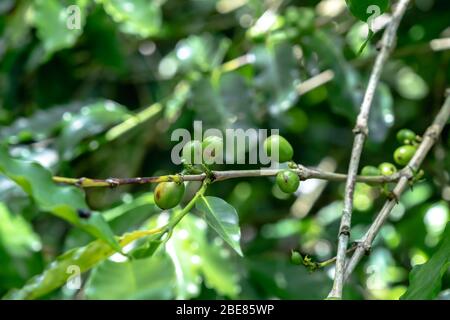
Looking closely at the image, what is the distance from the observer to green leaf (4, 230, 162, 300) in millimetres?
1146

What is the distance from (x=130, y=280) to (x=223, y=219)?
211 mm

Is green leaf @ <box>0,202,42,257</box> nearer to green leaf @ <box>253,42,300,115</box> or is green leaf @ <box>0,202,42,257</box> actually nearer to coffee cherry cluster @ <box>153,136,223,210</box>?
green leaf @ <box>253,42,300,115</box>

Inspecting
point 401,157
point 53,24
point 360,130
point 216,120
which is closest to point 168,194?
point 360,130

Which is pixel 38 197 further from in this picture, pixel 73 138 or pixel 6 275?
pixel 73 138

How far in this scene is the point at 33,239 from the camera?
63.1 inches

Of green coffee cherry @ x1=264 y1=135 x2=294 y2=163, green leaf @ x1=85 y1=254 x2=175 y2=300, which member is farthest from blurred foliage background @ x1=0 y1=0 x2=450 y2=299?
green coffee cherry @ x1=264 y1=135 x2=294 y2=163

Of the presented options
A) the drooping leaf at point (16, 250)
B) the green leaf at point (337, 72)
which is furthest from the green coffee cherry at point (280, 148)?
the drooping leaf at point (16, 250)

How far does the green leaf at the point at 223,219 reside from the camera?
38.0 inches

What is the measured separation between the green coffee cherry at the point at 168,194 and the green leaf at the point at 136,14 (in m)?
0.80

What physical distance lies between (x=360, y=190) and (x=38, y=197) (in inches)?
44.0

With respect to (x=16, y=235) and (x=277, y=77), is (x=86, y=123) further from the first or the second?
(x=277, y=77)

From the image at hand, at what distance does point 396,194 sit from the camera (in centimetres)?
102

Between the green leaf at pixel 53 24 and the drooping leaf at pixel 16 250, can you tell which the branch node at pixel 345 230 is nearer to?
the drooping leaf at pixel 16 250

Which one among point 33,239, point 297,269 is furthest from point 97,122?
point 297,269
